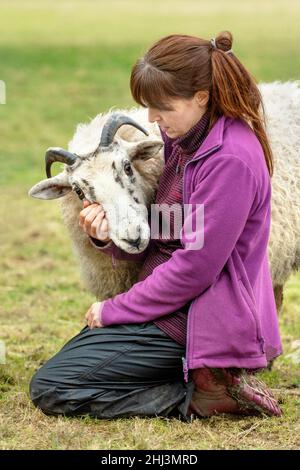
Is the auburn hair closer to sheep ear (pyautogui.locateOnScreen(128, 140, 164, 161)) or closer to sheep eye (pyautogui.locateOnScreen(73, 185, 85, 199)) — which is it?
sheep ear (pyautogui.locateOnScreen(128, 140, 164, 161))

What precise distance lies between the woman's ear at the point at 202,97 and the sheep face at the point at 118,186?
585mm

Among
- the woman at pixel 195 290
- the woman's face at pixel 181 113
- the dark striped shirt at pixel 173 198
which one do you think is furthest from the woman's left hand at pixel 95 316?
the woman's face at pixel 181 113

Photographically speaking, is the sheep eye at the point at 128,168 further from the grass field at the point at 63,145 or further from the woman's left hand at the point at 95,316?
the grass field at the point at 63,145

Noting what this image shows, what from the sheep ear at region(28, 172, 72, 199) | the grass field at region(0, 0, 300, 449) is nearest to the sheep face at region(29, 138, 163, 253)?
the sheep ear at region(28, 172, 72, 199)

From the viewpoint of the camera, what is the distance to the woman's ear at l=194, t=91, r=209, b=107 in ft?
13.0

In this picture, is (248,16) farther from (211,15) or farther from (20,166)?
(20,166)

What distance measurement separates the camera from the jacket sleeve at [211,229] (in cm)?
384

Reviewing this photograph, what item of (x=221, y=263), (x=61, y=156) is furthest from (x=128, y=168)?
(x=221, y=263)

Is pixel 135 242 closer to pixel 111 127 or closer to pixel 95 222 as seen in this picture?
pixel 95 222

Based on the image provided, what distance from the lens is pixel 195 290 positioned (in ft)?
13.0
